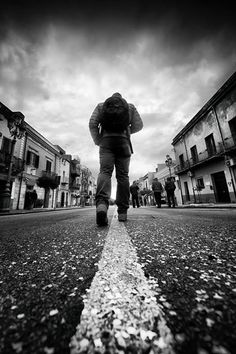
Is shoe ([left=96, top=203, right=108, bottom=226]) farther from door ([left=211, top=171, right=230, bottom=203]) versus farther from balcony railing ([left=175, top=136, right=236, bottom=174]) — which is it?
door ([left=211, top=171, right=230, bottom=203])

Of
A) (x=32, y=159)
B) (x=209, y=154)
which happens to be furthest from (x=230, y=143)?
(x=32, y=159)

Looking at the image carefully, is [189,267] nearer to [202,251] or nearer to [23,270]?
[202,251]

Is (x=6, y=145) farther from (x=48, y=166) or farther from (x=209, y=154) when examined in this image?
(x=209, y=154)

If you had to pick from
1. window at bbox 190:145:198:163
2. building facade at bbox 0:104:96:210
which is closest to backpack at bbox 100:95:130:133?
building facade at bbox 0:104:96:210

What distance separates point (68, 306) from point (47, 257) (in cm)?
50

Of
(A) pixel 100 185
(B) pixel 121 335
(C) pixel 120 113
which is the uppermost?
(C) pixel 120 113

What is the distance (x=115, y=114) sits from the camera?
232 cm

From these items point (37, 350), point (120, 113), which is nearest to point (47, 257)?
point (37, 350)

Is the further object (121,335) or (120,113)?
(120,113)

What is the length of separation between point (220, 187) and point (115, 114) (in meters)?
15.3

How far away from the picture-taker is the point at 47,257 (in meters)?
0.86

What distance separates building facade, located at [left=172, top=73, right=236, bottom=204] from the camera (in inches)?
513

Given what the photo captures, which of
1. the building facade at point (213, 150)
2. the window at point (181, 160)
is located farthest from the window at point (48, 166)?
the window at point (181, 160)

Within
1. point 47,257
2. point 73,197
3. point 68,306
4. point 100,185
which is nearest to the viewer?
point 68,306
